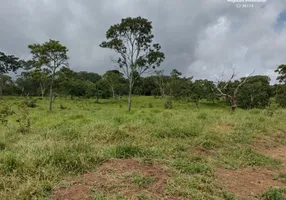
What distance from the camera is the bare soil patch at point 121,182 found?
11.5 ft

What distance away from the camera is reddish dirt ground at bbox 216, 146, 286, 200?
13.0 feet

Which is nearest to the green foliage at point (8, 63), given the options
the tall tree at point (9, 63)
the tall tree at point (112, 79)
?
the tall tree at point (9, 63)

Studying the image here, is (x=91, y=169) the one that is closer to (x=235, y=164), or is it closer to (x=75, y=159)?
(x=75, y=159)

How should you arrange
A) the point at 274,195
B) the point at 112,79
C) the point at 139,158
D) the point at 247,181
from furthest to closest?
the point at 112,79, the point at 139,158, the point at 247,181, the point at 274,195

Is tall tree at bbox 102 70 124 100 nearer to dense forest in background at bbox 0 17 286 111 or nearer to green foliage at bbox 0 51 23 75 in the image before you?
dense forest in background at bbox 0 17 286 111

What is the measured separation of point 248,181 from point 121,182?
7.88 ft

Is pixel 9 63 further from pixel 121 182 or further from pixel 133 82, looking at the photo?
pixel 121 182

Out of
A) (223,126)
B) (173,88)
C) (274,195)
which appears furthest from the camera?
(173,88)

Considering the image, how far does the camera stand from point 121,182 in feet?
12.6

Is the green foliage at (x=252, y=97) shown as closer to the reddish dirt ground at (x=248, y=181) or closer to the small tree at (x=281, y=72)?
the small tree at (x=281, y=72)

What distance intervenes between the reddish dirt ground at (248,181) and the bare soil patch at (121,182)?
1109mm

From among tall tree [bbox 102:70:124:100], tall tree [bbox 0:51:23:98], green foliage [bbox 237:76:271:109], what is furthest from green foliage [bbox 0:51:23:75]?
green foliage [bbox 237:76:271:109]

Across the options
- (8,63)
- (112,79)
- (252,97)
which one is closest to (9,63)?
(8,63)

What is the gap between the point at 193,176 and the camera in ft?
13.7
